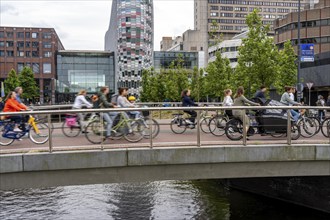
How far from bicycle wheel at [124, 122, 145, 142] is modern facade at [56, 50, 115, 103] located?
96318 millimetres

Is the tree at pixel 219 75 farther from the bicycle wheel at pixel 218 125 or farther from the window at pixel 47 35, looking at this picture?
the window at pixel 47 35

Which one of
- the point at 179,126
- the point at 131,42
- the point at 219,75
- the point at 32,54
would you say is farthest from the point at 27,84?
the point at 179,126

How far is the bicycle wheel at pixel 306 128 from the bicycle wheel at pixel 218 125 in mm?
1828

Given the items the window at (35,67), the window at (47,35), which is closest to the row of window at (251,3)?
the window at (47,35)

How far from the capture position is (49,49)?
104000mm

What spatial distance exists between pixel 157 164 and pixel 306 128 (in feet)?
12.7

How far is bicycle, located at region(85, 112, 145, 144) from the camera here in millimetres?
9023

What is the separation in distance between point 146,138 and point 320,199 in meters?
7.36

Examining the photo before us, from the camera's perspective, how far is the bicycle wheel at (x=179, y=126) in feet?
32.2

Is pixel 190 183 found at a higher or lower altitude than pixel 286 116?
lower

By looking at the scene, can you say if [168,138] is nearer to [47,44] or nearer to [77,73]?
[77,73]

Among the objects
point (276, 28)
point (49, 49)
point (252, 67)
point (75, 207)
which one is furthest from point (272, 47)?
point (49, 49)

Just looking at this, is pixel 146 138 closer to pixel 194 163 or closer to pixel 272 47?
pixel 194 163

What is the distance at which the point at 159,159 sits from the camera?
8.71m
